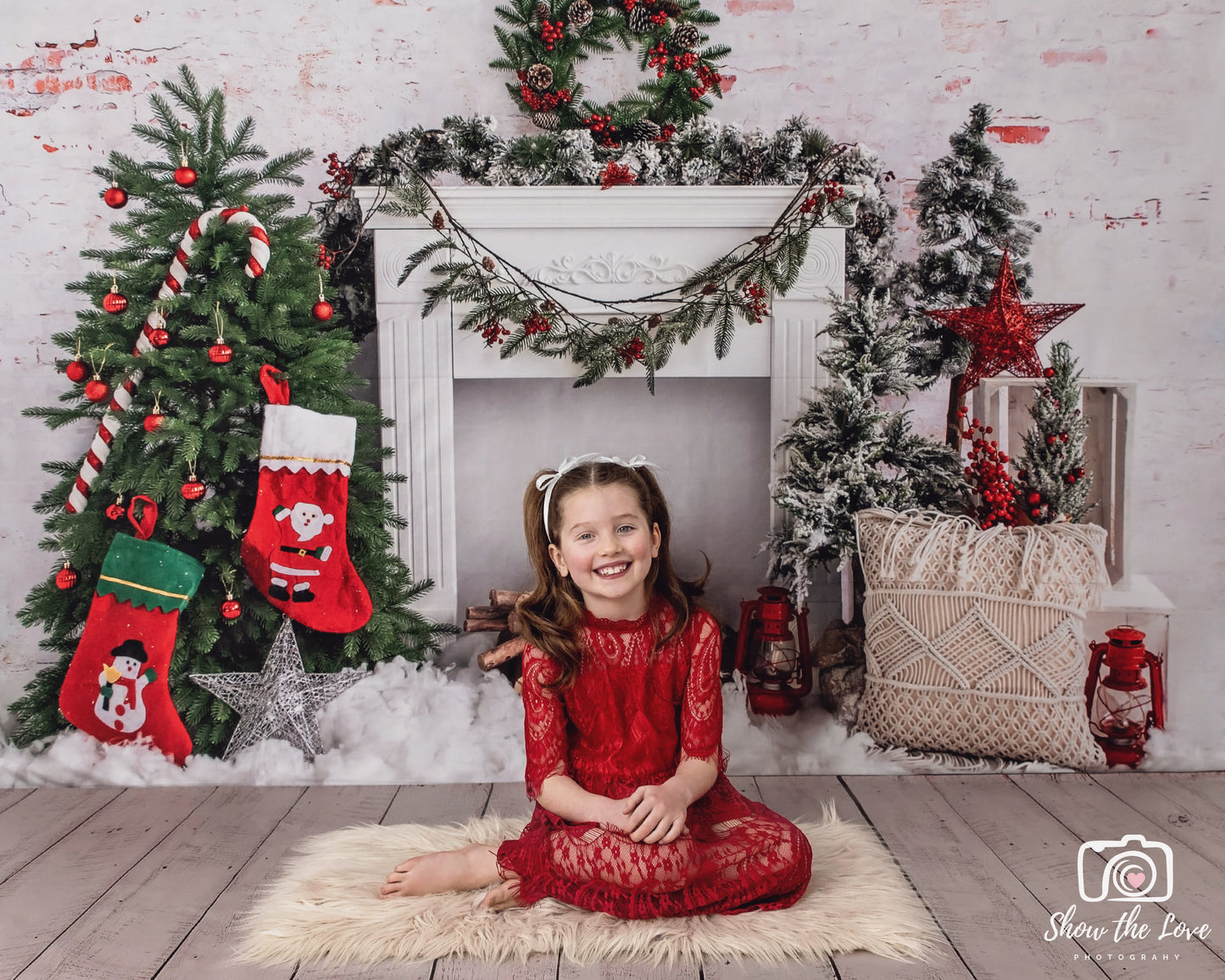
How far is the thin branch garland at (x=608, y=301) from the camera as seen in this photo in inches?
104

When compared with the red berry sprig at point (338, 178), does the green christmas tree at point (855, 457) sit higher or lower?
lower

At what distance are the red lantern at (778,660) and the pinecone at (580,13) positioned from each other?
1648 millimetres

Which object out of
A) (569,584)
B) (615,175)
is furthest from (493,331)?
(569,584)

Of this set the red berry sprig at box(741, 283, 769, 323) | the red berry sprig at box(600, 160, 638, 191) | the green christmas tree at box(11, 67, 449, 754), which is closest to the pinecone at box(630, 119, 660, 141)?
the red berry sprig at box(600, 160, 638, 191)

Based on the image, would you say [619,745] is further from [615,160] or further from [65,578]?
[615,160]

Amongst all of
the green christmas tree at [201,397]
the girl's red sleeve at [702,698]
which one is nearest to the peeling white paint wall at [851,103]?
the green christmas tree at [201,397]

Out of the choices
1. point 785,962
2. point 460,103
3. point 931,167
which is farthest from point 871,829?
point 460,103

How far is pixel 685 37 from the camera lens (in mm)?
2637

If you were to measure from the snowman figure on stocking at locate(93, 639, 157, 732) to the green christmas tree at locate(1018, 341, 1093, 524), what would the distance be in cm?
222

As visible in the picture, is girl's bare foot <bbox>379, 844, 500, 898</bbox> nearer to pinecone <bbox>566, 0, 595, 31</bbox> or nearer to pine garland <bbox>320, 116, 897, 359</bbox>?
pine garland <bbox>320, 116, 897, 359</bbox>

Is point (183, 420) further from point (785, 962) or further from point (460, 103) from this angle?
point (785, 962)

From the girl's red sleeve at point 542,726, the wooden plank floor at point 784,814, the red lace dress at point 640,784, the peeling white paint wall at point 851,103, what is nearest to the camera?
the wooden plank floor at point 784,814

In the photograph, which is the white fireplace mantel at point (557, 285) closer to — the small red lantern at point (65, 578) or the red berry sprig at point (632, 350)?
the red berry sprig at point (632, 350)

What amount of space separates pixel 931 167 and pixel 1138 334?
886 millimetres
